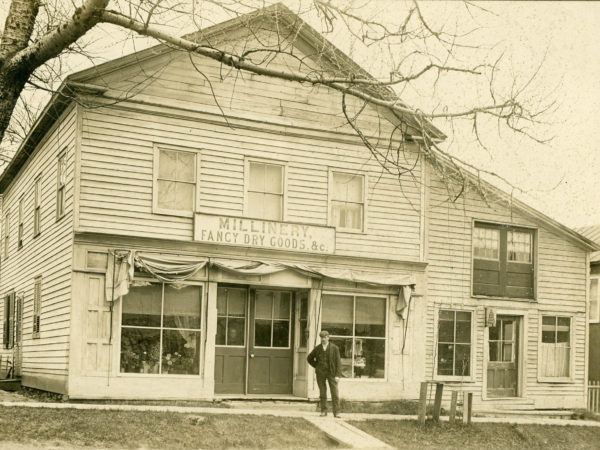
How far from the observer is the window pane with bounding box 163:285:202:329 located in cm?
1797

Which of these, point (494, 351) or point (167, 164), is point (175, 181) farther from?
point (494, 351)

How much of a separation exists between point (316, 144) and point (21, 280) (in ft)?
30.7

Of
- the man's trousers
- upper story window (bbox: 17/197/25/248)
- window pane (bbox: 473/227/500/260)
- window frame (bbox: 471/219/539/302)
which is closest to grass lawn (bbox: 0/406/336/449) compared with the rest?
the man's trousers

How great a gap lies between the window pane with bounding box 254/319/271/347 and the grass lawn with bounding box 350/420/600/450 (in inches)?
133

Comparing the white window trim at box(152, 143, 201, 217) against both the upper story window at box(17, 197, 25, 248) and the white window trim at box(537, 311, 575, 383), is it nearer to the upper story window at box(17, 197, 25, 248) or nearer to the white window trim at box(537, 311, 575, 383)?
the upper story window at box(17, 197, 25, 248)

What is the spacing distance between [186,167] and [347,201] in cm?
391

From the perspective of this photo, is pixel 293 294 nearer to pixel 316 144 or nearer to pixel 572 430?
pixel 316 144

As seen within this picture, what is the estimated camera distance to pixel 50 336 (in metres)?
18.8

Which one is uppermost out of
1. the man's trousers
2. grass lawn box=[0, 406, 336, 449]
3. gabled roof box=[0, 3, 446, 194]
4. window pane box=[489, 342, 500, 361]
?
gabled roof box=[0, 3, 446, 194]

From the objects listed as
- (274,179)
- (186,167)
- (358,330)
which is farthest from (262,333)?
(186,167)

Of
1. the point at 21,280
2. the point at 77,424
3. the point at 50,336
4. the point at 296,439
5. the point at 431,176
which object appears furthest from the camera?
the point at 21,280

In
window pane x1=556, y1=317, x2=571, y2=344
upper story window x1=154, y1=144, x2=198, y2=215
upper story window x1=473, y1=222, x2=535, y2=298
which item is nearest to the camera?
upper story window x1=154, y1=144, x2=198, y2=215

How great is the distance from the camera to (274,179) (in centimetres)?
1941

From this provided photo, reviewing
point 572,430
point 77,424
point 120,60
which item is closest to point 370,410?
point 572,430
